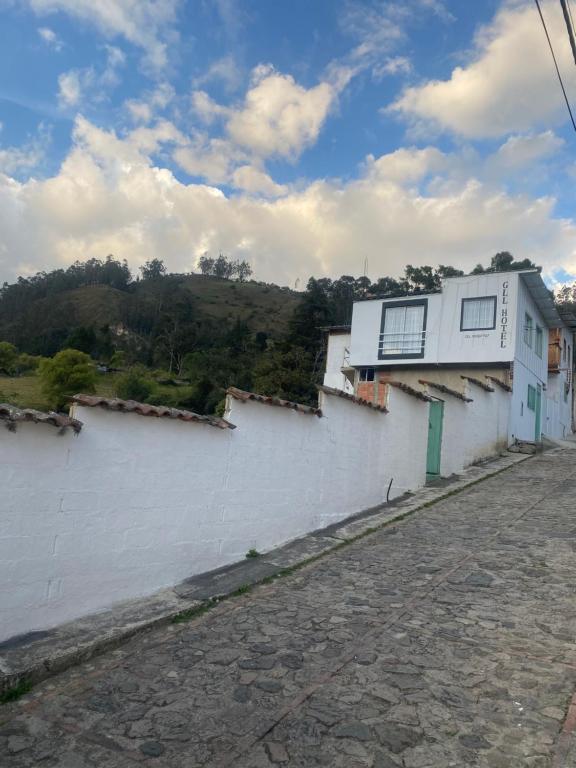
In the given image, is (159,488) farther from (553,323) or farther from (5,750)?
(553,323)

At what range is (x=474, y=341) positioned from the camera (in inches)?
795

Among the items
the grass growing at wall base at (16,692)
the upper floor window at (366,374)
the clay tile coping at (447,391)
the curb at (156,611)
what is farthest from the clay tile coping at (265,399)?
the upper floor window at (366,374)

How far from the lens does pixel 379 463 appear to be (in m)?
10.0

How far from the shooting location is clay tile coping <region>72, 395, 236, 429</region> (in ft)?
15.8

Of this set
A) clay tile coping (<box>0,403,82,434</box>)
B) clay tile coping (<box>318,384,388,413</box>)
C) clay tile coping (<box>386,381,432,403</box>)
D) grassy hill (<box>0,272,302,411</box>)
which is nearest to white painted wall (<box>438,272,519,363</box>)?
clay tile coping (<box>386,381,432,403</box>)

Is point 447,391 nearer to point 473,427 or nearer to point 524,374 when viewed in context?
point 473,427

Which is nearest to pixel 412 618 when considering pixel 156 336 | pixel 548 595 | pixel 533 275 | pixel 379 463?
pixel 548 595

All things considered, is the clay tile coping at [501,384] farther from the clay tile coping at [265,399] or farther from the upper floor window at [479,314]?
the clay tile coping at [265,399]

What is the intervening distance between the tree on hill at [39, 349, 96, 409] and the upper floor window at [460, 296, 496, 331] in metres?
30.3

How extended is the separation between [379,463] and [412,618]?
504 centimetres

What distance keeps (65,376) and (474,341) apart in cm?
3206

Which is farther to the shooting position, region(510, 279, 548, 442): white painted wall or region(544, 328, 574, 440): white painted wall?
region(544, 328, 574, 440): white painted wall

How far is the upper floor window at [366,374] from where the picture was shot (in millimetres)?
23484

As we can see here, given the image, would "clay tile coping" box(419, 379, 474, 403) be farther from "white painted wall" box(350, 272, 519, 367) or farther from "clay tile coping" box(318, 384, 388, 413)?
"white painted wall" box(350, 272, 519, 367)
